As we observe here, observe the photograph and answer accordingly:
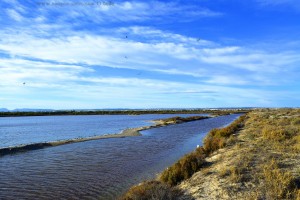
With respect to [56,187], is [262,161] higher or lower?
higher

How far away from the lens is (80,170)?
18.4 m

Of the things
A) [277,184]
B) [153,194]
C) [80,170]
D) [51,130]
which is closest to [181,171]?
[153,194]

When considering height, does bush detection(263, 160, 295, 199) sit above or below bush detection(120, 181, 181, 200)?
above

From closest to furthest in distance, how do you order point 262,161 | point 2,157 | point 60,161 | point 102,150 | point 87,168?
point 262,161, point 87,168, point 60,161, point 2,157, point 102,150

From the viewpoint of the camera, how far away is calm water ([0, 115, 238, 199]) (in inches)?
549

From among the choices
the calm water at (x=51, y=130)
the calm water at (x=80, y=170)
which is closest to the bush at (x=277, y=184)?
the calm water at (x=80, y=170)

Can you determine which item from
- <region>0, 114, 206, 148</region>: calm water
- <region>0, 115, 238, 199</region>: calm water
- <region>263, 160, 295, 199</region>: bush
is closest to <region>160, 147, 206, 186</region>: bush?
<region>0, 115, 238, 199</region>: calm water

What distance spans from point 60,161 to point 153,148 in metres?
8.49

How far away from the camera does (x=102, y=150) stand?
26.3 m

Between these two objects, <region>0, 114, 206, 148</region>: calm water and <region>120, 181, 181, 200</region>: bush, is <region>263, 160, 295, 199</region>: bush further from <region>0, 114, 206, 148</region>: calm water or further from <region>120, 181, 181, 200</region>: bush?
<region>0, 114, 206, 148</region>: calm water

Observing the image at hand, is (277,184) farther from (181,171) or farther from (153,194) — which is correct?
(181,171)

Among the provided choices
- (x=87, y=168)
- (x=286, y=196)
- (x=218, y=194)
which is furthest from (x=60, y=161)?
(x=286, y=196)

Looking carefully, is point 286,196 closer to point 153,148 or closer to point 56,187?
point 56,187

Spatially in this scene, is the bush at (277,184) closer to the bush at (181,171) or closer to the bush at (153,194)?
the bush at (153,194)
